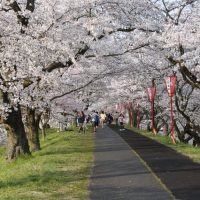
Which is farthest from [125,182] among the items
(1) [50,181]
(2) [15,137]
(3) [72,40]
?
(2) [15,137]

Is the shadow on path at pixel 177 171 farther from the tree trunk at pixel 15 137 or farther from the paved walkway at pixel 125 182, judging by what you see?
the tree trunk at pixel 15 137

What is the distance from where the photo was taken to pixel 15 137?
19984mm

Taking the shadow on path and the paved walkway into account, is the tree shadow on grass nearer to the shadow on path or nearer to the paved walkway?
the paved walkway

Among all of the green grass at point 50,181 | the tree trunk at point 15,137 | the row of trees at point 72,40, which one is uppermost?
the row of trees at point 72,40

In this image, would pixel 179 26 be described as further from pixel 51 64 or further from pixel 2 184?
pixel 2 184

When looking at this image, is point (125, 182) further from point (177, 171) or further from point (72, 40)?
point (72, 40)

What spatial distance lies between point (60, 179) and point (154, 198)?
12.0ft

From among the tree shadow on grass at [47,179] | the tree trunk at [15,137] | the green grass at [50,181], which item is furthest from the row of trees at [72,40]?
the tree shadow on grass at [47,179]

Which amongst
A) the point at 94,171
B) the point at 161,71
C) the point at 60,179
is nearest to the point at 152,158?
the point at 94,171

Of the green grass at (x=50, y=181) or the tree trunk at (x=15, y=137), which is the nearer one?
the green grass at (x=50, y=181)

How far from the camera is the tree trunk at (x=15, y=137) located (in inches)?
777

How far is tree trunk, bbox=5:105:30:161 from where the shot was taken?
19.7 meters

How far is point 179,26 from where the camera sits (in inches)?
804

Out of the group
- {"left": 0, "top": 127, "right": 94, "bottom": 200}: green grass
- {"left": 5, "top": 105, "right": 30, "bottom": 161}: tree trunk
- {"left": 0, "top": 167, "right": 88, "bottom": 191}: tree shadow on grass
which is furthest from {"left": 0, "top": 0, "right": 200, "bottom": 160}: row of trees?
{"left": 0, "top": 167, "right": 88, "bottom": 191}: tree shadow on grass
